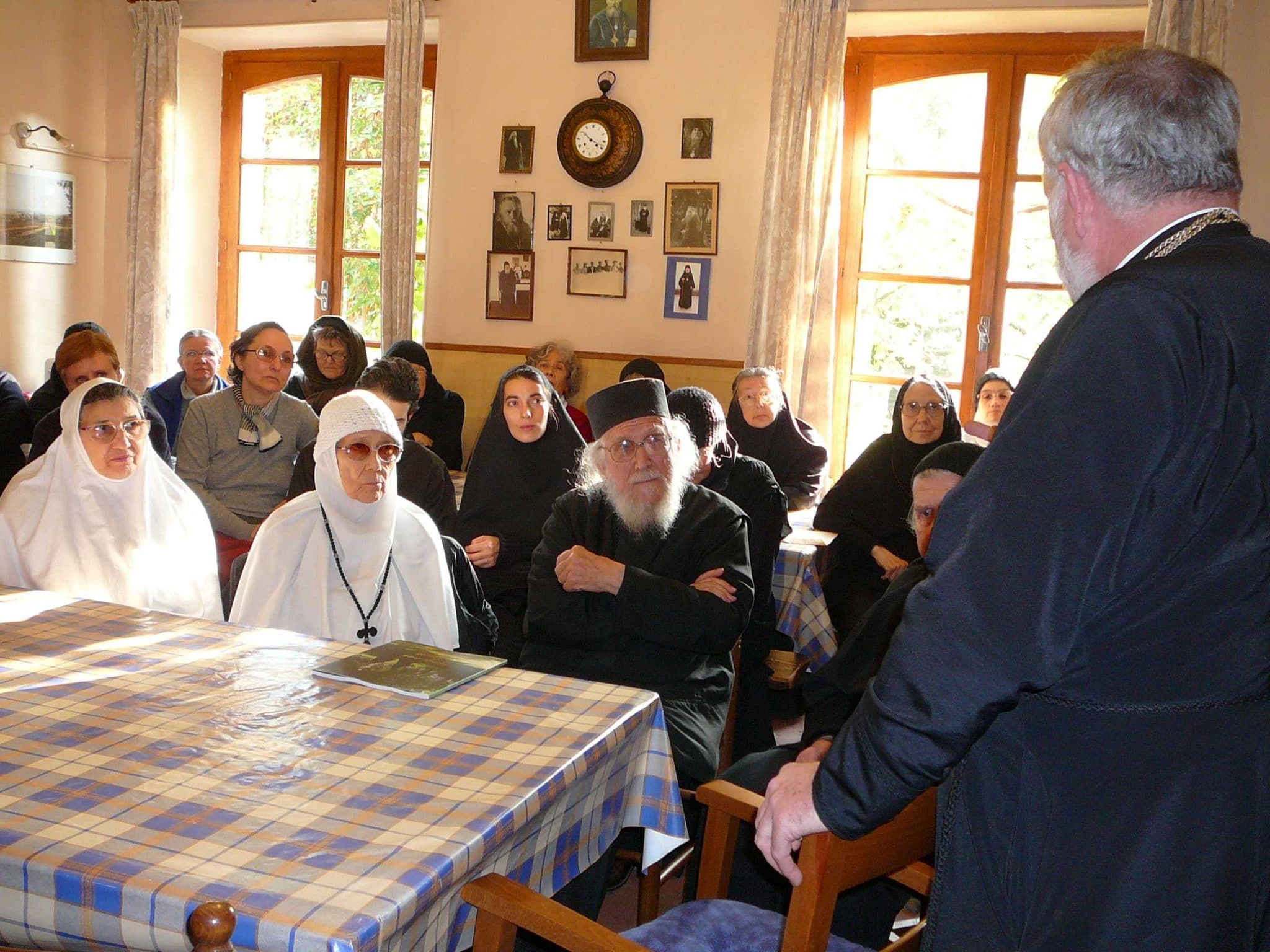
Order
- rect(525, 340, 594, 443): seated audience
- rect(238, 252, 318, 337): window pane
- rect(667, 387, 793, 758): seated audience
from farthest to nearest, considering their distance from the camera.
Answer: rect(238, 252, 318, 337): window pane → rect(525, 340, 594, 443): seated audience → rect(667, 387, 793, 758): seated audience

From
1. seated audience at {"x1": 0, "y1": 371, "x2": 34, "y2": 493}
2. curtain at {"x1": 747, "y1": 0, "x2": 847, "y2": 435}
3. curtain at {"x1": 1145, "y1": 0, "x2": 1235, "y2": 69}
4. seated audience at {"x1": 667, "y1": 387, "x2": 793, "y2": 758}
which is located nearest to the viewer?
seated audience at {"x1": 667, "y1": 387, "x2": 793, "y2": 758}

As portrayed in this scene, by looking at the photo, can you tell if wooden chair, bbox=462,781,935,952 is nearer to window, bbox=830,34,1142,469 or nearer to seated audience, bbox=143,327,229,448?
seated audience, bbox=143,327,229,448

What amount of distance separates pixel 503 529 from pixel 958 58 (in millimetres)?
4112

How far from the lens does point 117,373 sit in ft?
16.2

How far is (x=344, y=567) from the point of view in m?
2.74

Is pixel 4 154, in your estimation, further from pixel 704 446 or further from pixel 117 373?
pixel 704 446

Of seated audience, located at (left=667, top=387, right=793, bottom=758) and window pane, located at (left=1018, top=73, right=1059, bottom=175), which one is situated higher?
window pane, located at (left=1018, top=73, right=1059, bottom=175)

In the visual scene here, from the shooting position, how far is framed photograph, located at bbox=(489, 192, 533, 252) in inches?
271

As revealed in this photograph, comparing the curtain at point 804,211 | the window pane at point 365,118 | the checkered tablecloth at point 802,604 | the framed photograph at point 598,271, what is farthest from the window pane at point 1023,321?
the window pane at point 365,118

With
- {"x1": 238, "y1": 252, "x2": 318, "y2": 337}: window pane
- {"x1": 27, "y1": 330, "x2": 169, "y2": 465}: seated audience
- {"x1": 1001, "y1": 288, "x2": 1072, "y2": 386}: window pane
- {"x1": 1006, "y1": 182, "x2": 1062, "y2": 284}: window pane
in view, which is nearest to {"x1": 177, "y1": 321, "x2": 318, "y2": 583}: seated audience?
{"x1": 27, "y1": 330, "x2": 169, "y2": 465}: seated audience

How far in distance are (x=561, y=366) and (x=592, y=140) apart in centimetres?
145

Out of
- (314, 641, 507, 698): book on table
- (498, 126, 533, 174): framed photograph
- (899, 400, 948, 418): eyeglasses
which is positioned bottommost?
(314, 641, 507, 698): book on table

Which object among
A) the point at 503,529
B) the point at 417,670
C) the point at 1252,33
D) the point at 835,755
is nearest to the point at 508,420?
the point at 503,529

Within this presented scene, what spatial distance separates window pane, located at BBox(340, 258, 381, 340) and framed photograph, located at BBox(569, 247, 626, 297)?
1643 millimetres
